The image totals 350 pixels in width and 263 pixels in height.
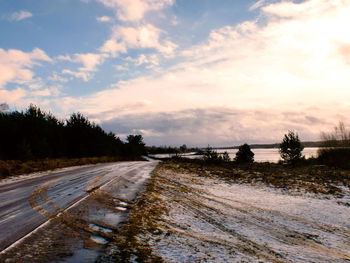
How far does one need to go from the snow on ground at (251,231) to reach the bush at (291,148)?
2188cm

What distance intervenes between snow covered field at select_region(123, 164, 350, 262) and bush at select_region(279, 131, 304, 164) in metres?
21.7

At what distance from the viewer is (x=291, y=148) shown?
1176 inches

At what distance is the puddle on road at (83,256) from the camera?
3373 mm

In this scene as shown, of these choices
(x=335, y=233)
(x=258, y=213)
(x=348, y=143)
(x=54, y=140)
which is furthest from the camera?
(x=348, y=143)

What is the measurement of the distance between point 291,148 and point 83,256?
102ft

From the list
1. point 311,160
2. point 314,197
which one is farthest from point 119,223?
point 311,160

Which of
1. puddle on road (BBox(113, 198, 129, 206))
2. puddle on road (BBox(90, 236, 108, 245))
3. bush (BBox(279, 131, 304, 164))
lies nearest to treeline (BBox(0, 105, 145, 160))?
puddle on road (BBox(113, 198, 129, 206))

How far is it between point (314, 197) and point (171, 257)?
9757 millimetres

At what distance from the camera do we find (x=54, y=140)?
34.8 m

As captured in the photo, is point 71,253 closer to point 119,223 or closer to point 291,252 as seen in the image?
point 119,223

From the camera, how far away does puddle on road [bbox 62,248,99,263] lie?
3.37 m

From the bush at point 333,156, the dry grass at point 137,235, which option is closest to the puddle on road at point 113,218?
the dry grass at point 137,235

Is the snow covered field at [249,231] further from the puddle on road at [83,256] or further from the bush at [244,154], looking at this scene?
the bush at [244,154]

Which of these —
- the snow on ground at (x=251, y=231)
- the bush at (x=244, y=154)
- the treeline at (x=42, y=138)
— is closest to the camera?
the snow on ground at (x=251, y=231)
